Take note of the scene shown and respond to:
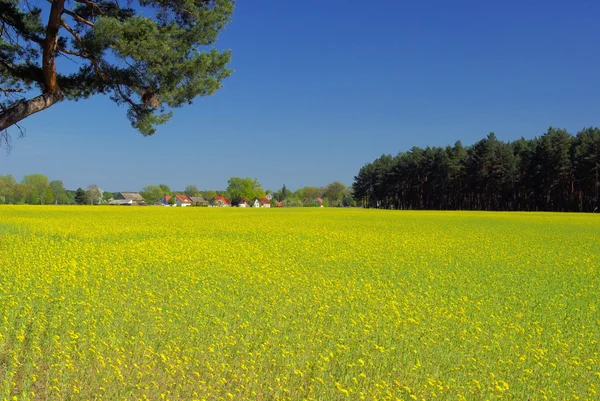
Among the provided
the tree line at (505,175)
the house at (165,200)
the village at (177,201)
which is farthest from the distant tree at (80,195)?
the tree line at (505,175)

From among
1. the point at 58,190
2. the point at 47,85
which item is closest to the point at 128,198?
the point at 58,190

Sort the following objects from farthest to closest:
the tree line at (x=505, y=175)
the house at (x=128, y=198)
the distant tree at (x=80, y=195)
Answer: the house at (x=128, y=198)
the distant tree at (x=80, y=195)
the tree line at (x=505, y=175)

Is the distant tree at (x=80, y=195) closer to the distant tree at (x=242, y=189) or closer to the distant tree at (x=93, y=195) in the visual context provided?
the distant tree at (x=93, y=195)

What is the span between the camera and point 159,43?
1408cm

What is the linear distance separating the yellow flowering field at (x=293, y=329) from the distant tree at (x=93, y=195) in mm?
126536

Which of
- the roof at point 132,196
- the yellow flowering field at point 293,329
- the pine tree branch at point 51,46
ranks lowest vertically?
the yellow flowering field at point 293,329

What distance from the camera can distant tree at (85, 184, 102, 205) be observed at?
132 m

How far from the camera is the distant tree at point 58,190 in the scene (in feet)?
475

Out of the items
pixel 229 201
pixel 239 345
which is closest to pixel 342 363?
pixel 239 345

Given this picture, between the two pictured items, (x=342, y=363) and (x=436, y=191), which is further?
(x=436, y=191)

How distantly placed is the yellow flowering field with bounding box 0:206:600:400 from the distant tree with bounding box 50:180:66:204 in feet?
474

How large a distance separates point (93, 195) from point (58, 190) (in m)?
18.8

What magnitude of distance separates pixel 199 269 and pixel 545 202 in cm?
7846

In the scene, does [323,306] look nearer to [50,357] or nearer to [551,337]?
[551,337]
